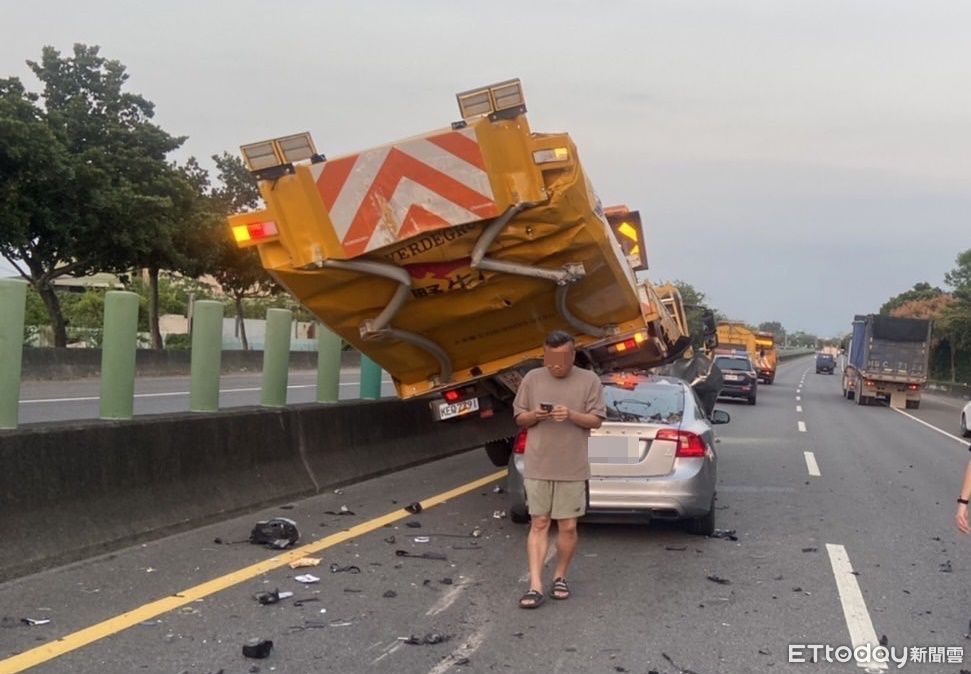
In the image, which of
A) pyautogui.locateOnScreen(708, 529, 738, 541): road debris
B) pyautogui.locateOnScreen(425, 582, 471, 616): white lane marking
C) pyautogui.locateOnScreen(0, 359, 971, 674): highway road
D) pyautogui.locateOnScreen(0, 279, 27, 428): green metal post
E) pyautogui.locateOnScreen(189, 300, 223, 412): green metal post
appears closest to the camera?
pyautogui.locateOnScreen(0, 359, 971, 674): highway road

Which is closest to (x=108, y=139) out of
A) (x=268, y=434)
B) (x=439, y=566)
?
(x=268, y=434)

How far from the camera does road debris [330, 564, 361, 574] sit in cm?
702

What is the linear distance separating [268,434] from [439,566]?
9.35 ft

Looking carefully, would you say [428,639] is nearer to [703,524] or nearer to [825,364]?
[703,524]

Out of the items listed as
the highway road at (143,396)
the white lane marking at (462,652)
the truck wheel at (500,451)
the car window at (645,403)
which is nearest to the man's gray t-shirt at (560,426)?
the white lane marking at (462,652)

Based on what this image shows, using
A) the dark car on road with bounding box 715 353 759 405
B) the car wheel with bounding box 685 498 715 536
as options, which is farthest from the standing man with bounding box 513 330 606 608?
the dark car on road with bounding box 715 353 759 405

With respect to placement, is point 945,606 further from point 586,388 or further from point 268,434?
point 268,434

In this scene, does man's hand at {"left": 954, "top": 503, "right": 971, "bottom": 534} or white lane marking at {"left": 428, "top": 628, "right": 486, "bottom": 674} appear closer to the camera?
white lane marking at {"left": 428, "top": 628, "right": 486, "bottom": 674}

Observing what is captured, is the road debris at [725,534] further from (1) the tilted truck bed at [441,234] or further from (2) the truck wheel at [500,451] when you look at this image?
(2) the truck wheel at [500,451]

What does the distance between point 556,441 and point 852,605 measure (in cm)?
222

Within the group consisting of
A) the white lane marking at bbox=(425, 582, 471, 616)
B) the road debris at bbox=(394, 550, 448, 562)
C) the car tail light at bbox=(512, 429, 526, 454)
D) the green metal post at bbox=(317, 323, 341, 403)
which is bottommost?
the road debris at bbox=(394, 550, 448, 562)

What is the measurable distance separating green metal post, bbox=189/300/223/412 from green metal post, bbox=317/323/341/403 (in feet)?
7.66

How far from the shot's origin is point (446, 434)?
14094mm

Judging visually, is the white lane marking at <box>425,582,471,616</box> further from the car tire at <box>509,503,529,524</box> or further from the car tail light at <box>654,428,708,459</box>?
the car tail light at <box>654,428,708,459</box>
